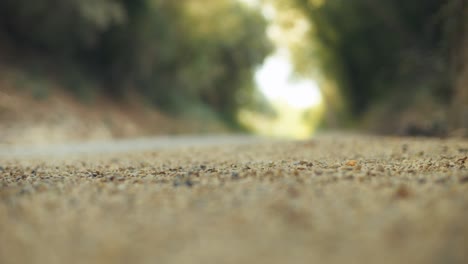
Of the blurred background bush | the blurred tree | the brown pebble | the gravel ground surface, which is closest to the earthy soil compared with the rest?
the blurred background bush

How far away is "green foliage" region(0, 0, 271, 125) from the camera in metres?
12.2

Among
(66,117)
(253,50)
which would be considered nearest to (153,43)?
(66,117)

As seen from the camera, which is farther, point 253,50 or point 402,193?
point 253,50

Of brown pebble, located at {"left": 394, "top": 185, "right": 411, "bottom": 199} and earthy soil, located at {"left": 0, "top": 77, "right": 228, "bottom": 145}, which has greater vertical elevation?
earthy soil, located at {"left": 0, "top": 77, "right": 228, "bottom": 145}

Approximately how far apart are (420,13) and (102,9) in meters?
8.24

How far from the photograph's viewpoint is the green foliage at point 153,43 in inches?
479

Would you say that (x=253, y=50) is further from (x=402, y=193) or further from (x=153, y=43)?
(x=402, y=193)

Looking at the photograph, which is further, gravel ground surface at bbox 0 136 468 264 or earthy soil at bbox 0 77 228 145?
earthy soil at bbox 0 77 228 145

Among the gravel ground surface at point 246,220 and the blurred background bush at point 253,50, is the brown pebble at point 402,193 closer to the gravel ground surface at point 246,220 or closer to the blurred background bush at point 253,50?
the gravel ground surface at point 246,220

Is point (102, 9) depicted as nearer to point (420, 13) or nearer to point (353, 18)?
point (353, 18)

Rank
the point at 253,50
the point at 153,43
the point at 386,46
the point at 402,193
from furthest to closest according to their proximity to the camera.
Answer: the point at 253,50 → the point at 153,43 → the point at 386,46 → the point at 402,193

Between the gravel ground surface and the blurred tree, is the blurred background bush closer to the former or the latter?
the blurred tree

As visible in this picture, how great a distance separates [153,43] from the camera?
16.4 meters

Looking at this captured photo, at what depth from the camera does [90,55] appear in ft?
51.8
